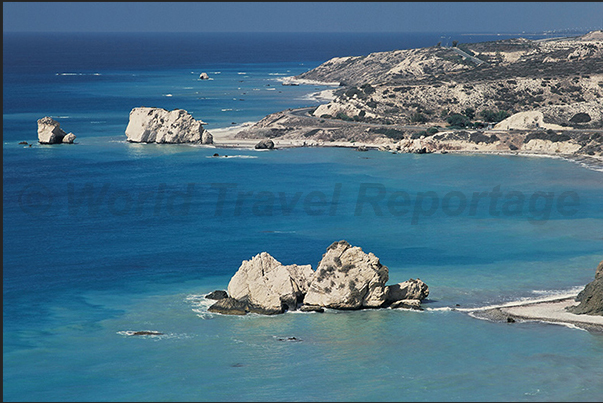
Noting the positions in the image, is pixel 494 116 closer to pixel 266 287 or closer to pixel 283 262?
pixel 283 262

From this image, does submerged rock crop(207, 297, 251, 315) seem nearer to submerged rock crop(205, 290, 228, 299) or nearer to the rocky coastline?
submerged rock crop(205, 290, 228, 299)

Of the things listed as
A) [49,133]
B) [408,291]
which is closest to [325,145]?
[49,133]

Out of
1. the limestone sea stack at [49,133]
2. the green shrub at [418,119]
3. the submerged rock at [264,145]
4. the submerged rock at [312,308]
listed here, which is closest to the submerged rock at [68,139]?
the limestone sea stack at [49,133]

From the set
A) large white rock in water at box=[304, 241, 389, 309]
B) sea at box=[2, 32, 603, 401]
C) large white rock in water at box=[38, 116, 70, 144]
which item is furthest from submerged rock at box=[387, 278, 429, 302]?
large white rock in water at box=[38, 116, 70, 144]

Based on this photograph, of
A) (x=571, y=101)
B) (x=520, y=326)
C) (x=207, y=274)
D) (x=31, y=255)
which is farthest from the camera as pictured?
(x=571, y=101)

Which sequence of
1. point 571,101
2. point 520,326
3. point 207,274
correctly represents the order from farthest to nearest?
→ point 571,101 → point 207,274 → point 520,326

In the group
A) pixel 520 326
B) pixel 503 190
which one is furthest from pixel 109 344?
pixel 503 190

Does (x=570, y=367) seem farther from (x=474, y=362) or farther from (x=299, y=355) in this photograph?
(x=299, y=355)

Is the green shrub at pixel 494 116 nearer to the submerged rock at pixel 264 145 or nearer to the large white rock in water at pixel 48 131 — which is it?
the submerged rock at pixel 264 145
